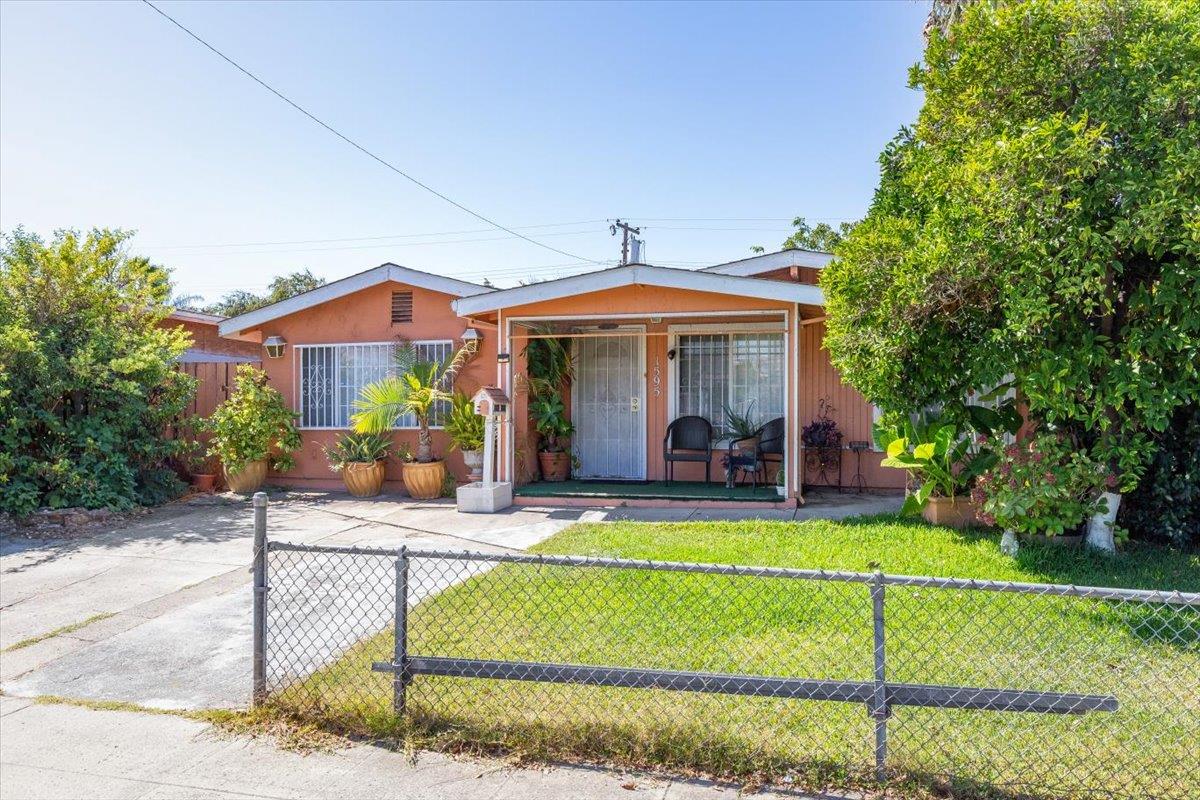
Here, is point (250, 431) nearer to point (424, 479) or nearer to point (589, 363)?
point (424, 479)

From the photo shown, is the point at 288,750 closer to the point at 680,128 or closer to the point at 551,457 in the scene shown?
the point at 551,457

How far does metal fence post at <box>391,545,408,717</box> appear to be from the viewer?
3193 millimetres

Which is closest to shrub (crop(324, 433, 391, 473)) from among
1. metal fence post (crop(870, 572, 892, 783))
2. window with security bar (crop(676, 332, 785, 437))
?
window with security bar (crop(676, 332, 785, 437))

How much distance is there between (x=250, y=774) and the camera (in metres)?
2.96

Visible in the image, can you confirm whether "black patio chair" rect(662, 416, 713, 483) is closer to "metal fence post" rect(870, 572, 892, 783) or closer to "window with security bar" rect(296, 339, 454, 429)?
"window with security bar" rect(296, 339, 454, 429)

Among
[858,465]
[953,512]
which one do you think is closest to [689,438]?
[858,465]

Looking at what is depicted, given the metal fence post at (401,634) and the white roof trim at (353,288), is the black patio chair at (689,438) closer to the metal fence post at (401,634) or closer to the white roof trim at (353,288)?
the white roof trim at (353,288)

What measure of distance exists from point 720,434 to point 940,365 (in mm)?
5005

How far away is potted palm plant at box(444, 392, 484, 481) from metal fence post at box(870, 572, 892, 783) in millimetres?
7838

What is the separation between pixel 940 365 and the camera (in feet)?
20.2

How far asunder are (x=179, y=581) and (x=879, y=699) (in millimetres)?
5806

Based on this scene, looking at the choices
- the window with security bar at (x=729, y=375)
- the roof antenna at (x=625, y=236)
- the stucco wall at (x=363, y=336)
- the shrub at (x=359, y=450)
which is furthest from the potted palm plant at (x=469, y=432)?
the roof antenna at (x=625, y=236)

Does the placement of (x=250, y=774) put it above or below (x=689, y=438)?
below

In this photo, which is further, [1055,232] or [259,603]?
[1055,232]
